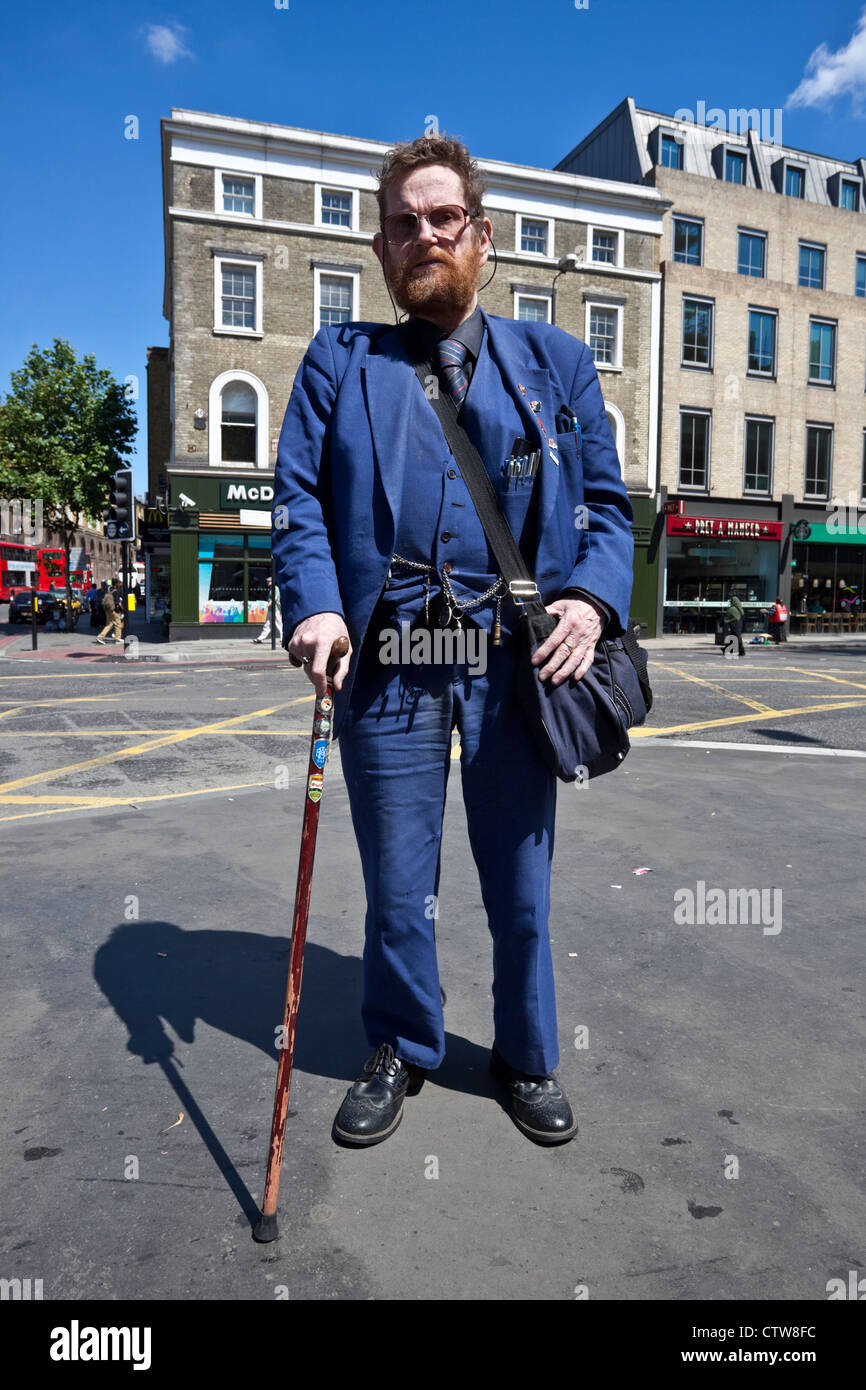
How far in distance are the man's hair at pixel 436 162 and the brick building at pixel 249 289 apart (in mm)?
22750

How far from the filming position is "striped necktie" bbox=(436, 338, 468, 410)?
2.28 meters

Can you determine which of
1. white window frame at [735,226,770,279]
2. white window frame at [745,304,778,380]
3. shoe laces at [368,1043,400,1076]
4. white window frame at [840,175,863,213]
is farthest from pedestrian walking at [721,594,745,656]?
shoe laces at [368,1043,400,1076]

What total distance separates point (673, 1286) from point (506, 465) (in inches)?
68.8

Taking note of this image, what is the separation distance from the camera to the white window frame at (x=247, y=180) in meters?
23.7

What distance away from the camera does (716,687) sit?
13078 millimetres

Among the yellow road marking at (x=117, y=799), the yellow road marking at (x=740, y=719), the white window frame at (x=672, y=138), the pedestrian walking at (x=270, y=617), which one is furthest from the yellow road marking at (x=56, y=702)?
the white window frame at (x=672, y=138)

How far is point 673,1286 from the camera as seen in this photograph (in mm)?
1727

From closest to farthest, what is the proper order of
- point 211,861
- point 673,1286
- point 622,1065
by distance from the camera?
point 673,1286, point 622,1065, point 211,861

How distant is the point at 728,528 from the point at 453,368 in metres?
28.2

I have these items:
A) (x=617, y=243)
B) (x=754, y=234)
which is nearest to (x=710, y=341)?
(x=754, y=234)

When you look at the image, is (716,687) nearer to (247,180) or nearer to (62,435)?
(247,180)

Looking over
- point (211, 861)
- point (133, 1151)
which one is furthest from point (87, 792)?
point (133, 1151)

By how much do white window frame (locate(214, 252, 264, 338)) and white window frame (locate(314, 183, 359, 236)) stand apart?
6.58ft
